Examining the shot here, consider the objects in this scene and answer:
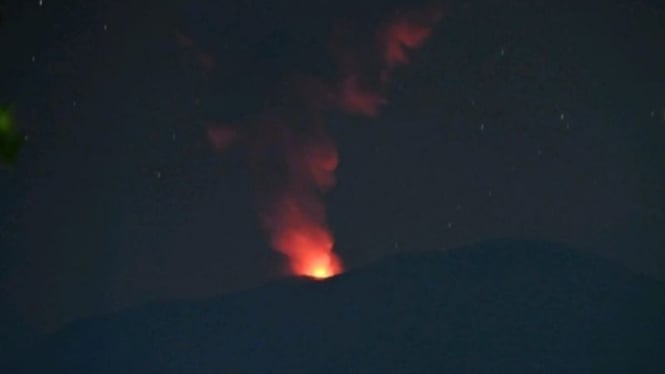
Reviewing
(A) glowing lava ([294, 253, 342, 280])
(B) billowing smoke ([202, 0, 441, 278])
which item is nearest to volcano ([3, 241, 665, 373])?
(A) glowing lava ([294, 253, 342, 280])

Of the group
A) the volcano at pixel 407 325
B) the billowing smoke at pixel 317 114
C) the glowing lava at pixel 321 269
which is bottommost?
the volcano at pixel 407 325

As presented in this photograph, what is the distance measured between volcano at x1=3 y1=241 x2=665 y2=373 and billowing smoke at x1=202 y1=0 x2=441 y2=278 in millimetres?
297

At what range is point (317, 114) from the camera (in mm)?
4395

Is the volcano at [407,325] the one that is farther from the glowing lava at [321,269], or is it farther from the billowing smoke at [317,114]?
the billowing smoke at [317,114]

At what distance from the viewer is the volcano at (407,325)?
4.26 metres

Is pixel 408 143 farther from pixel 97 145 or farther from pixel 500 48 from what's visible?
pixel 97 145

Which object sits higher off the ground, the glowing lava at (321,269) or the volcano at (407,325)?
the glowing lava at (321,269)

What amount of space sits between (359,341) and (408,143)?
1.22 metres

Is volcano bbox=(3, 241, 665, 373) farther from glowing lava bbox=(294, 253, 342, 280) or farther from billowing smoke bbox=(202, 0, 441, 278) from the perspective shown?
billowing smoke bbox=(202, 0, 441, 278)

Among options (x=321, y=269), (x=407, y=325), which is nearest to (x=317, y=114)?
(x=321, y=269)

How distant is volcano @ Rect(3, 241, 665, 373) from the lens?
426 centimetres

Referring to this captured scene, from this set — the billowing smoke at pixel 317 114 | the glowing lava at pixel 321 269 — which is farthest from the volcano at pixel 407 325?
the billowing smoke at pixel 317 114

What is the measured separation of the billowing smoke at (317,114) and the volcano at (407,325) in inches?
11.7

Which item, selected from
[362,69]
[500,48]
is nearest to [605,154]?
[500,48]
